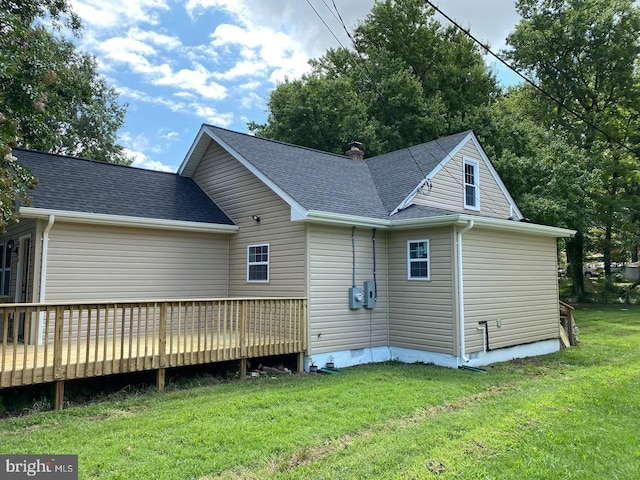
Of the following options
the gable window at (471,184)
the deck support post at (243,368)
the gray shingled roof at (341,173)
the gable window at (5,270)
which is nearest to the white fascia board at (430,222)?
the gray shingled roof at (341,173)

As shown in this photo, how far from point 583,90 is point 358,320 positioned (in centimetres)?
2504

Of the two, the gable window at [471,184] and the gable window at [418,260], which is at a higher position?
the gable window at [471,184]

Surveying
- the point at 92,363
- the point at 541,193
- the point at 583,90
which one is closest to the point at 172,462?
the point at 92,363

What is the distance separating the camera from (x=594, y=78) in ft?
86.6

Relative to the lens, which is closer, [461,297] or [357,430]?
[357,430]

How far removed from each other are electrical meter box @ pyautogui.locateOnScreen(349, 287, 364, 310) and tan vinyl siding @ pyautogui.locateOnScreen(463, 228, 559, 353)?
211cm

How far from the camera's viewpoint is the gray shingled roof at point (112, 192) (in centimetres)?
861

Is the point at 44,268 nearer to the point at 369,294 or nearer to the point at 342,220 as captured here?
the point at 342,220

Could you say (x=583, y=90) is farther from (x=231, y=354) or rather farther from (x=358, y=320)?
(x=231, y=354)

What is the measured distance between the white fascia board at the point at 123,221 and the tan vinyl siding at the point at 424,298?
394 centimetres

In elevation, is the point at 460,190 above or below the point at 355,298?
above

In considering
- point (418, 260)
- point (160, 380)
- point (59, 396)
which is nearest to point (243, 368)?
point (160, 380)

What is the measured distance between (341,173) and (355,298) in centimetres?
431

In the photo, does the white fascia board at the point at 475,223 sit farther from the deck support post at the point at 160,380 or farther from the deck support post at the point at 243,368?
the deck support post at the point at 160,380
